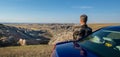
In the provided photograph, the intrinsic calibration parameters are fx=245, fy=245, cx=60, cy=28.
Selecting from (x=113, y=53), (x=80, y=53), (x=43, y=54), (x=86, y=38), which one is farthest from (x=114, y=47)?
(x=43, y=54)

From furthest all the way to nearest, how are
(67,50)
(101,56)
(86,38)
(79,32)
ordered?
(79,32) → (86,38) → (67,50) → (101,56)

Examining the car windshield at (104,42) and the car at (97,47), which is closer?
the car at (97,47)

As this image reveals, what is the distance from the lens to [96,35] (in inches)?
233

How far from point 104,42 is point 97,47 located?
0.42 metres

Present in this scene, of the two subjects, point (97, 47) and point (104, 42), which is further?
point (104, 42)

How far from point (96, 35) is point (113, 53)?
1.61 meters

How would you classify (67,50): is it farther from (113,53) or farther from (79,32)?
(79,32)

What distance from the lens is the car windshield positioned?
183 inches

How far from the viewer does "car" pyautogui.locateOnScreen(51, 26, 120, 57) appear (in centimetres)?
436

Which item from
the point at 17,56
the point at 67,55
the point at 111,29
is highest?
the point at 111,29

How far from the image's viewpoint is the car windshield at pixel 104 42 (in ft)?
15.2

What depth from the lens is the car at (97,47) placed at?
4.36 meters

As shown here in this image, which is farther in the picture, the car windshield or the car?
the car windshield

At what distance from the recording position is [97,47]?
4.89 meters
